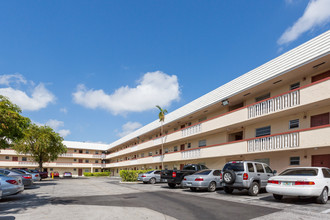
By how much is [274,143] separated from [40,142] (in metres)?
33.7

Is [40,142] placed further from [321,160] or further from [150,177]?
[321,160]

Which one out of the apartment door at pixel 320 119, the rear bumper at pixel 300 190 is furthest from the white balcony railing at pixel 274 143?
the rear bumper at pixel 300 190

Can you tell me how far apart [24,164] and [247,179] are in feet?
198

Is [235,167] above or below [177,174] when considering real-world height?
above

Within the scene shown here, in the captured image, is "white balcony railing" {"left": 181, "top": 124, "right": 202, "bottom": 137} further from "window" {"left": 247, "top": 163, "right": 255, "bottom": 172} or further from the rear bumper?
the rear bumper

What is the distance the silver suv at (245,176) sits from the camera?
13.5 metres

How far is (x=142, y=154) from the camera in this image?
52125mm

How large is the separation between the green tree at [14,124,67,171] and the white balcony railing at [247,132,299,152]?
1230 inches

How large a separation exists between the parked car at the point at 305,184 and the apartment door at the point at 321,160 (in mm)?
5693

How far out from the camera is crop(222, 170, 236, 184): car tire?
45.0 ft

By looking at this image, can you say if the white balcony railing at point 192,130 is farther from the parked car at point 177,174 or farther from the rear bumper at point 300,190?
the rear bumper at point 300,190

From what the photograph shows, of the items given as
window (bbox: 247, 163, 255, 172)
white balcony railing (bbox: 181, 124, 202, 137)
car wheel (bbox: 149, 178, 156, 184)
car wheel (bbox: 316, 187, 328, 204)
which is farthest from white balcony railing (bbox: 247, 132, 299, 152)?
car wheel (bbox: 149, 178, 156, 184)

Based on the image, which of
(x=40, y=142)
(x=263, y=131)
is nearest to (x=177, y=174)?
(x=263, y=131)

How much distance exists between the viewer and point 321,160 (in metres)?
16.5
